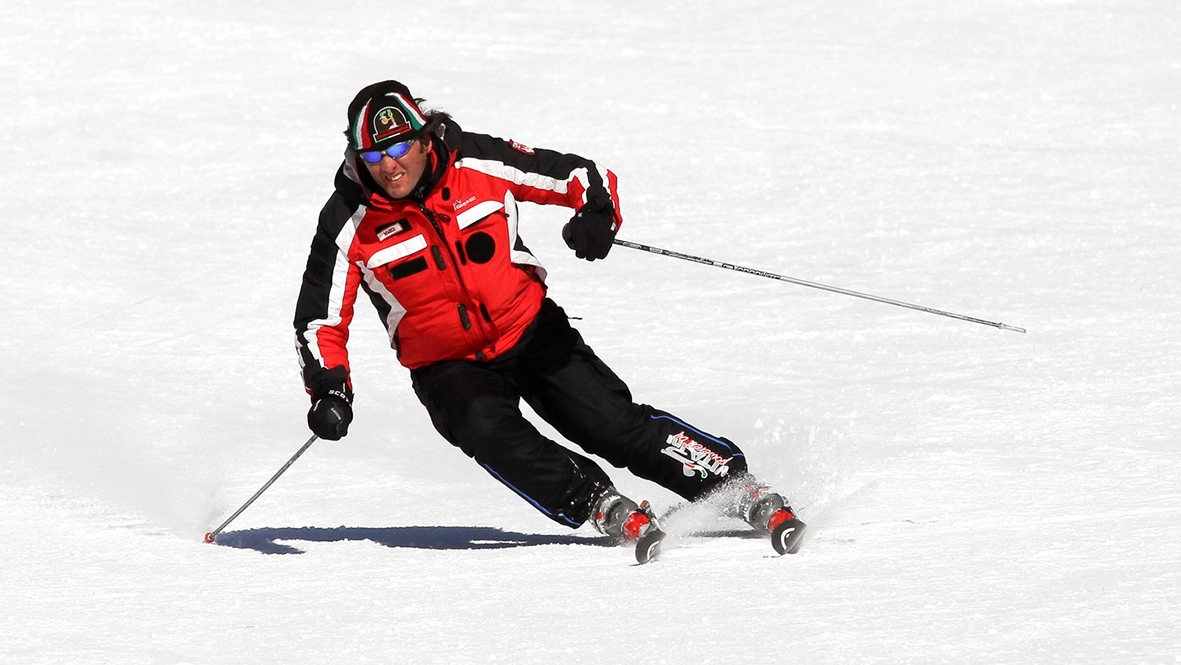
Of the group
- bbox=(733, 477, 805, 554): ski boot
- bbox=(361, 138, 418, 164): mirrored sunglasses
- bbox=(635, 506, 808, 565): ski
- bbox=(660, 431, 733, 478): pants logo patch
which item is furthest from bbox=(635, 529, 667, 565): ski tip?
bbox=(361, 138, 418, 164): mirrored sunglasses

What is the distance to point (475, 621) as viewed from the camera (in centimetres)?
397

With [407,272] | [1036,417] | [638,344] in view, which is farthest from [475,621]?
[638,344]

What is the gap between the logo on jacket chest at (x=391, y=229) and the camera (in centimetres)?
495

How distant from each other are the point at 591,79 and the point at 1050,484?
32.0ft

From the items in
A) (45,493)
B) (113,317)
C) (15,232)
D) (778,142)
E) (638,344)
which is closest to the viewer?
(45,493)

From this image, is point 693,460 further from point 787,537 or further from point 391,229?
point 391,229

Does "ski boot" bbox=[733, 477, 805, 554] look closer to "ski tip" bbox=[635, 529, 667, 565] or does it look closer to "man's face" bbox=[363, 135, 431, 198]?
"ski tip" bbox=[635, 529, 667, 565]

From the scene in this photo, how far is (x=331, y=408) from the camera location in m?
4.93

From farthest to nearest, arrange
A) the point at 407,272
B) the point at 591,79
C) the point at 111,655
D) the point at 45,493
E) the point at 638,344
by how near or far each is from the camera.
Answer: the point at 591,79 < the point at 638,344 < the point at 45,493 < the point at 407,272 < the point at 111,655

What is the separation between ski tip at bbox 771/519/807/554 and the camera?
4.48 metres

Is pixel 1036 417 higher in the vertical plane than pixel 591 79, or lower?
lower

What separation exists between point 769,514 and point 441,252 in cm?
130

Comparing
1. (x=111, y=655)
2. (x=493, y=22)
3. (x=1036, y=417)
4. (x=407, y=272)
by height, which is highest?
(x=493, y=22)

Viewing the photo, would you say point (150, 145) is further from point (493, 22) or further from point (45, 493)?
point (45, 493)
